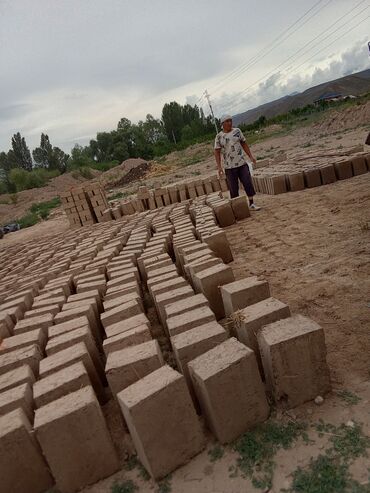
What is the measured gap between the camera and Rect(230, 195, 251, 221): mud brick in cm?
691

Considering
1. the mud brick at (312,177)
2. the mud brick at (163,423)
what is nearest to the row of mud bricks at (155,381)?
the mud brick at (163,423)

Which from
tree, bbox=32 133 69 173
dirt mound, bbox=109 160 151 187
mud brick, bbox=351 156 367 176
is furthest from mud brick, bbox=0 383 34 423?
tree, bbox=32 133 69 173

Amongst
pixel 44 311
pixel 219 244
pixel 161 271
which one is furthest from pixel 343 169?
pixel 44 311

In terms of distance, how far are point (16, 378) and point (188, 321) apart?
113cm

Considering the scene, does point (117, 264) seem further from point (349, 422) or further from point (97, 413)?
point (349, 422)

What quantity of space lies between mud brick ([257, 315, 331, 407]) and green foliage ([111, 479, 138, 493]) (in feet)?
2.67

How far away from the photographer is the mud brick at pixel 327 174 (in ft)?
24.9

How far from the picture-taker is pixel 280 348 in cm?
206

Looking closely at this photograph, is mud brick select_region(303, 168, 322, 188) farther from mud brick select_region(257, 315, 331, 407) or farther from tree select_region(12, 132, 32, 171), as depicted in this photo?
tree select_region(12, 132, 32, 171)

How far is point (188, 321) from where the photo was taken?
2.55 m

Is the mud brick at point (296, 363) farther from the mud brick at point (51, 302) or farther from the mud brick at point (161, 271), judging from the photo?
the mud brick at point (51, 302)

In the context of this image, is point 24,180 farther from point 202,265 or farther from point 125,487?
point 125,487

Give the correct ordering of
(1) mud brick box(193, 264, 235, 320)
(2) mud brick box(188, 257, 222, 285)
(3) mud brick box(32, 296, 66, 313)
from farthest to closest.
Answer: (3) mud brick box(32, 296, 66, 313) → (2) mud brick box(188, 257, 222, 285) → (1) mud brick box(193, 264, 235, 320)

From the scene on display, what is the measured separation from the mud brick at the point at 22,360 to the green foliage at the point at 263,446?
1555mm
